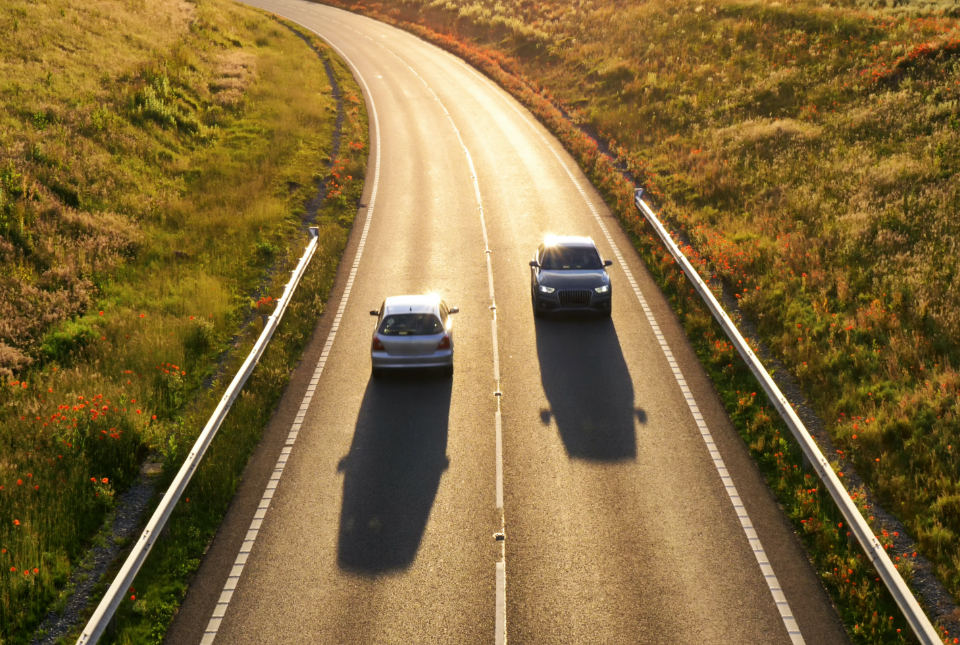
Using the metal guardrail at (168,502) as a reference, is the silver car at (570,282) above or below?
above

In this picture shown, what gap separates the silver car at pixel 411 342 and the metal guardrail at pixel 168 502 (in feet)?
8.57

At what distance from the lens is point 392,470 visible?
39.3ft

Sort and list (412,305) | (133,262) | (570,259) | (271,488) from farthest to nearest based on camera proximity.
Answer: (133,262) → (570,259) → (412,305) → (271,488)

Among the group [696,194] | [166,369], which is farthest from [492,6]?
[166,369]

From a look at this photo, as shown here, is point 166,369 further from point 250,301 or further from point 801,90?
point 801,90

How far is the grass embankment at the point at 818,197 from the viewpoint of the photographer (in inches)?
458

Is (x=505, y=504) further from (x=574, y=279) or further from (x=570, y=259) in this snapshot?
(x=570, y=259)

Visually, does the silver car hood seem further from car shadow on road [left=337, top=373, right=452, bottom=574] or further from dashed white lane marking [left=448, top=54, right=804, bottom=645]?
car shadow on road [left=337, top=373, right=452, bottom=574]

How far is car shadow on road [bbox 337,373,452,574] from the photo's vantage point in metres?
10.2

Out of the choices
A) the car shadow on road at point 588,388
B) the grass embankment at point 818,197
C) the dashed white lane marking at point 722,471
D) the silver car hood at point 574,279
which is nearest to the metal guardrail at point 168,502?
the car shadow on road at point 588,388

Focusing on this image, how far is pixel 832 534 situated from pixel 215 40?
148 ft

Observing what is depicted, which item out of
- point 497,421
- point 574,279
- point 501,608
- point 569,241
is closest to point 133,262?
point 569,241

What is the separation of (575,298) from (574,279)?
19.4 inches

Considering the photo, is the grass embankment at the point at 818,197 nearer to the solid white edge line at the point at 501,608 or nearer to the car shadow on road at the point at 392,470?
the solid white edge line at the point at 501,608
